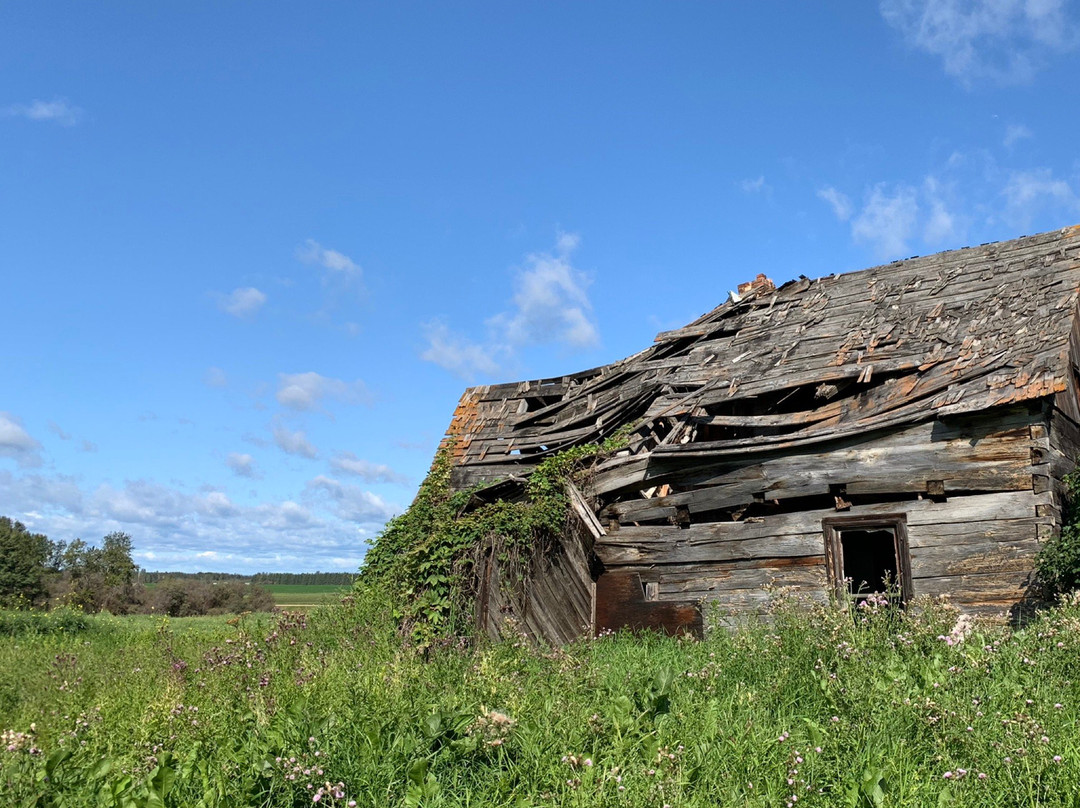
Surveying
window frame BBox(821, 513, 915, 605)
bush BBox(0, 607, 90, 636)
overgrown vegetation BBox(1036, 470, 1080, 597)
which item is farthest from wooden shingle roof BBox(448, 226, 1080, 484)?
bush BBox(0, 607, 90, 636)

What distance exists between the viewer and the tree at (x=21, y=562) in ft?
116

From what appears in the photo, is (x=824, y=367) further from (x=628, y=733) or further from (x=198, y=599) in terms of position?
(x=198, y=599)

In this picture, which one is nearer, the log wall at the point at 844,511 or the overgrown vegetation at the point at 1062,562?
the overgrown vegetation at the point at 1062,562

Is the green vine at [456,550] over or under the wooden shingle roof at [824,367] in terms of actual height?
under

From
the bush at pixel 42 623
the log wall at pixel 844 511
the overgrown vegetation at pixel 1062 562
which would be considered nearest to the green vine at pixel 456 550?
the log wall at pixel 844 511

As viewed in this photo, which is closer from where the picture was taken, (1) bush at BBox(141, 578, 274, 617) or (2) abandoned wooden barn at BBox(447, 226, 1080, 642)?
(2) abandoned wooden barn at BBox(447, 226, 1080, 642)

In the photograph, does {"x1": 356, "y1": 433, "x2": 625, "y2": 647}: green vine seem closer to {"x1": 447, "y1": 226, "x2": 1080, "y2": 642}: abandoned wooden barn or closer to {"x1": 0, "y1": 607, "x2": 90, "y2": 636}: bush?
{"x1": 447, "y1": 226, "x2": 1080, "y2": 642}: abandoned wooden barn

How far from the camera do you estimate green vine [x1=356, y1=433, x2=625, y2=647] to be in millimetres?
10797

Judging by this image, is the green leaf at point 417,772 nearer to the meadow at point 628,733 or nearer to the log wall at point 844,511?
the meadow at point 628,733

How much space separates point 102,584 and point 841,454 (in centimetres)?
3609

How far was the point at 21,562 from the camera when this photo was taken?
36.1 m

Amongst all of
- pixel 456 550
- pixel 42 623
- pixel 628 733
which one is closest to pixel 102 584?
pixel 42 623

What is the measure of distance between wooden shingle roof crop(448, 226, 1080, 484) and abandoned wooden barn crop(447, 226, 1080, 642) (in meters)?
0.04

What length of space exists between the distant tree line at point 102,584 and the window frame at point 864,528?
100.0ft
